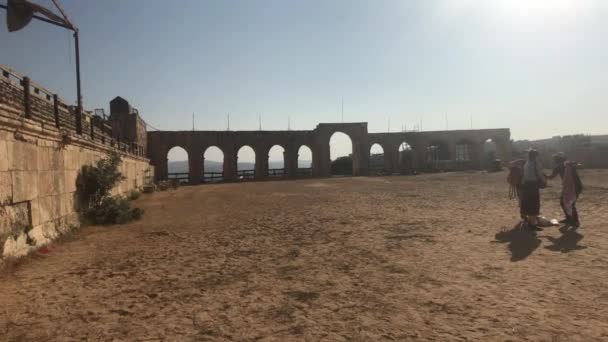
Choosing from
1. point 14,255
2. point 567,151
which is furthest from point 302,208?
point 567,151

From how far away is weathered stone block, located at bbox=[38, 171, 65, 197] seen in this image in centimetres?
655

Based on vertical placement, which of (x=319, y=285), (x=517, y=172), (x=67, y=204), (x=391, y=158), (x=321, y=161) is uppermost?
(x=391, y=158)

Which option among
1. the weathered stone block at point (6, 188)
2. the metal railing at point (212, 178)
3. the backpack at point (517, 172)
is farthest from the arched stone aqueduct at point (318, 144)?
the weathered stone block at point (6, 188)

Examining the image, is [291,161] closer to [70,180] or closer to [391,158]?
[391,158]

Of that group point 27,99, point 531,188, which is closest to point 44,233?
point 27,99

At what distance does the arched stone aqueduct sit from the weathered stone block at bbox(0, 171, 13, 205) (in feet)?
90.2

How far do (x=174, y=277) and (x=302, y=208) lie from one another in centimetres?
688

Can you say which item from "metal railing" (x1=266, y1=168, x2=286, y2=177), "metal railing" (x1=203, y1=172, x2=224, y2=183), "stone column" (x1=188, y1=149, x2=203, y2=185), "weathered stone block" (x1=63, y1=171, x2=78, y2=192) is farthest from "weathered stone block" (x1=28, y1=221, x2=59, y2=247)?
"metal railing" (x1=266, y1=168, x2=286, y2=177)

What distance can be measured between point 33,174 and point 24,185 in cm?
43

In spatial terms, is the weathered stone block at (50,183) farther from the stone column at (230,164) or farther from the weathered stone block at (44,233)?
the stone column at (230,164)

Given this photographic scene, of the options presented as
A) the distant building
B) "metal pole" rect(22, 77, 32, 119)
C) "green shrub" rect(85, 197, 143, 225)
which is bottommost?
"green shrub" rect(85, 197, 143, 225)

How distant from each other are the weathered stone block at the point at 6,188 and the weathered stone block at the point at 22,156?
0.16m

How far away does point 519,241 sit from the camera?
596 centimetres

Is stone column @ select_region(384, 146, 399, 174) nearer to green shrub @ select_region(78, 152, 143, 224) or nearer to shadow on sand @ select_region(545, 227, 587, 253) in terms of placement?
green shrub @ select_region(78, 152, 143, 224)
